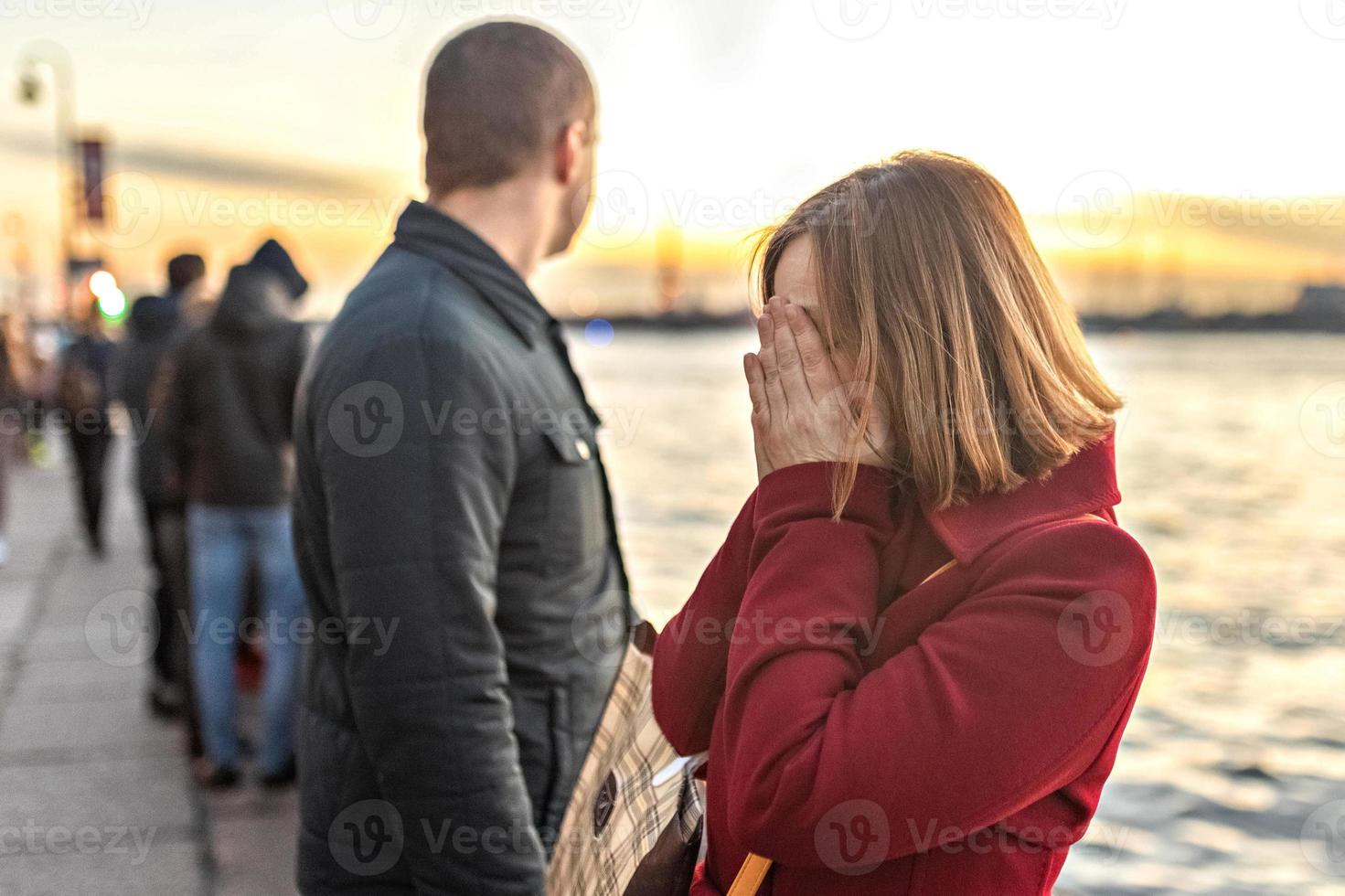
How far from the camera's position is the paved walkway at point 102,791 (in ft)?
14.0

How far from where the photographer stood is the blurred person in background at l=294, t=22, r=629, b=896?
75.1 inches

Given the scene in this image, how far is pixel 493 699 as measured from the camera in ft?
6.37

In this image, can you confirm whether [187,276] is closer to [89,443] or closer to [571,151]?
[89,443]

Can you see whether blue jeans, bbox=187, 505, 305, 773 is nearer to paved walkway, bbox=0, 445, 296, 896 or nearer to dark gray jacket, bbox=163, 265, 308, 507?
dark gray jacket, bbox=163, 265, 308, 507

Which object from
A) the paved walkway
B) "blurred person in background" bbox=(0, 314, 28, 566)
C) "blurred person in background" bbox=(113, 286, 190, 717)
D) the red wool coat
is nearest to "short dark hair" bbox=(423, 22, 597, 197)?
the red wool coat

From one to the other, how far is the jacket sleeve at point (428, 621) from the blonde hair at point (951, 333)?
0.74 meters

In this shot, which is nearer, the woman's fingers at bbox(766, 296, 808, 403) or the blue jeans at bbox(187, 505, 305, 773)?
the woman's fingers at bbox(766, 296, 808, 403)

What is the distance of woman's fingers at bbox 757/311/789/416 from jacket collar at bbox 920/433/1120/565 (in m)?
0.21

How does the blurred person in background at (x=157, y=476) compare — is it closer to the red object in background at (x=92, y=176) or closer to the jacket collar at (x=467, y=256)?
the jacket collar at (x=467, y=256)

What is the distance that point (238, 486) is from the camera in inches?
196

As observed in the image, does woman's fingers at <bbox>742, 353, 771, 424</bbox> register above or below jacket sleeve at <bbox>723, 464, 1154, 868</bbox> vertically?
above

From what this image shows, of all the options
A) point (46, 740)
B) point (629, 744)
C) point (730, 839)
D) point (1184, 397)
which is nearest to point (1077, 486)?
point (730, 839)

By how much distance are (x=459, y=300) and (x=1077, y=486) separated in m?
1.12

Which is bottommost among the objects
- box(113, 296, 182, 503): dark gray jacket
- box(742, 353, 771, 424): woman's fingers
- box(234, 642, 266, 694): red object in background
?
box(234, 642, 266, 694): red object in background
